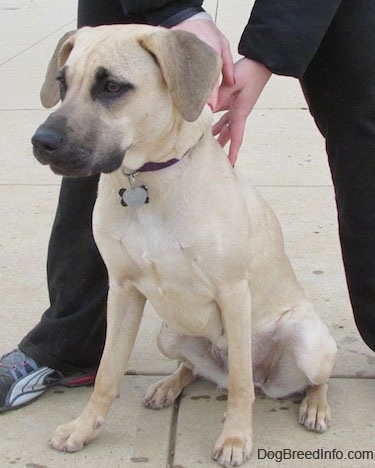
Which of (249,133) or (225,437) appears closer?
(225,437)

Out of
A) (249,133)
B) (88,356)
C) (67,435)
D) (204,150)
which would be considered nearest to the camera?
(204,150)

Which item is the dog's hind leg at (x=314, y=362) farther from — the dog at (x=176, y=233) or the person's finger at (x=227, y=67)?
the person's finger at (x=227, y=67)

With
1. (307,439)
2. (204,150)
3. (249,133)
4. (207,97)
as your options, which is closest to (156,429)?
(307,439)

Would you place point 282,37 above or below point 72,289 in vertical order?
above

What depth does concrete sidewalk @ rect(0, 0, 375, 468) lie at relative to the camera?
Result: 3004 millimetres

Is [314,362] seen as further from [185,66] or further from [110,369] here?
[185,66]

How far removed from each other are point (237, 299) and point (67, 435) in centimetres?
80

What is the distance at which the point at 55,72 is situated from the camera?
2861mm

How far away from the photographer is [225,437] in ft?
9.69

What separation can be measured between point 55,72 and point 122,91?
0.43 m

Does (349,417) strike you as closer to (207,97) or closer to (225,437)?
(225,437)

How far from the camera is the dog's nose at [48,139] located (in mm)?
2408

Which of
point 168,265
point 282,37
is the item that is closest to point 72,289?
point 168,265

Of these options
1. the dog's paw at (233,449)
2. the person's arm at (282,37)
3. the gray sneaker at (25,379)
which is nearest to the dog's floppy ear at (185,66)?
the person's arm at (282,37)
